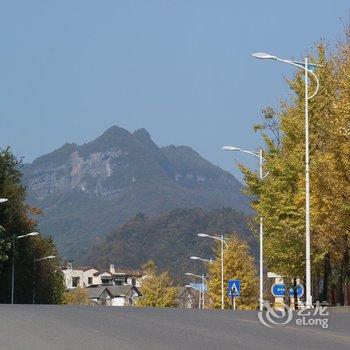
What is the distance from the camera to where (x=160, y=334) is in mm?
18672

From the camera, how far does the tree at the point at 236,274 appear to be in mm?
89062

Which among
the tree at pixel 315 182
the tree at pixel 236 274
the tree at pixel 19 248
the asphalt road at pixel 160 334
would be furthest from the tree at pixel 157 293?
the asphalt road at pixel 160 334

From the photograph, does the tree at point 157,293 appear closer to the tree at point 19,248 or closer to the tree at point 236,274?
the tree at point 19,248

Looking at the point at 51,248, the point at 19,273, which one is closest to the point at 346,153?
the point at 19,273

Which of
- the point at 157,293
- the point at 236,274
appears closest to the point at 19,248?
the point at 236,274

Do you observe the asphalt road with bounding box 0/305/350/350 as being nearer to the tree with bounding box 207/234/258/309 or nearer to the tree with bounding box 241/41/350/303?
the tree with bounding box 241/41/350/303

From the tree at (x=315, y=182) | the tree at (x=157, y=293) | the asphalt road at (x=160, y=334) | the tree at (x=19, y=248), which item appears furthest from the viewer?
the tree at (x=157, y=293)

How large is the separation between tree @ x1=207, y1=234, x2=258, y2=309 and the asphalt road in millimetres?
64097

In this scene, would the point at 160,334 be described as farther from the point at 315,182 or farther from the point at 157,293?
the point at 157,293

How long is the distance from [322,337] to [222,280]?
65234 millimetres

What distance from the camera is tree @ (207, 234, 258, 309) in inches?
3506

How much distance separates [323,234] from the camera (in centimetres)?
4247

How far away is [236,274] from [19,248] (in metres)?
22.0

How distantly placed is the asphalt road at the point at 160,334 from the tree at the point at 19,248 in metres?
60.0
